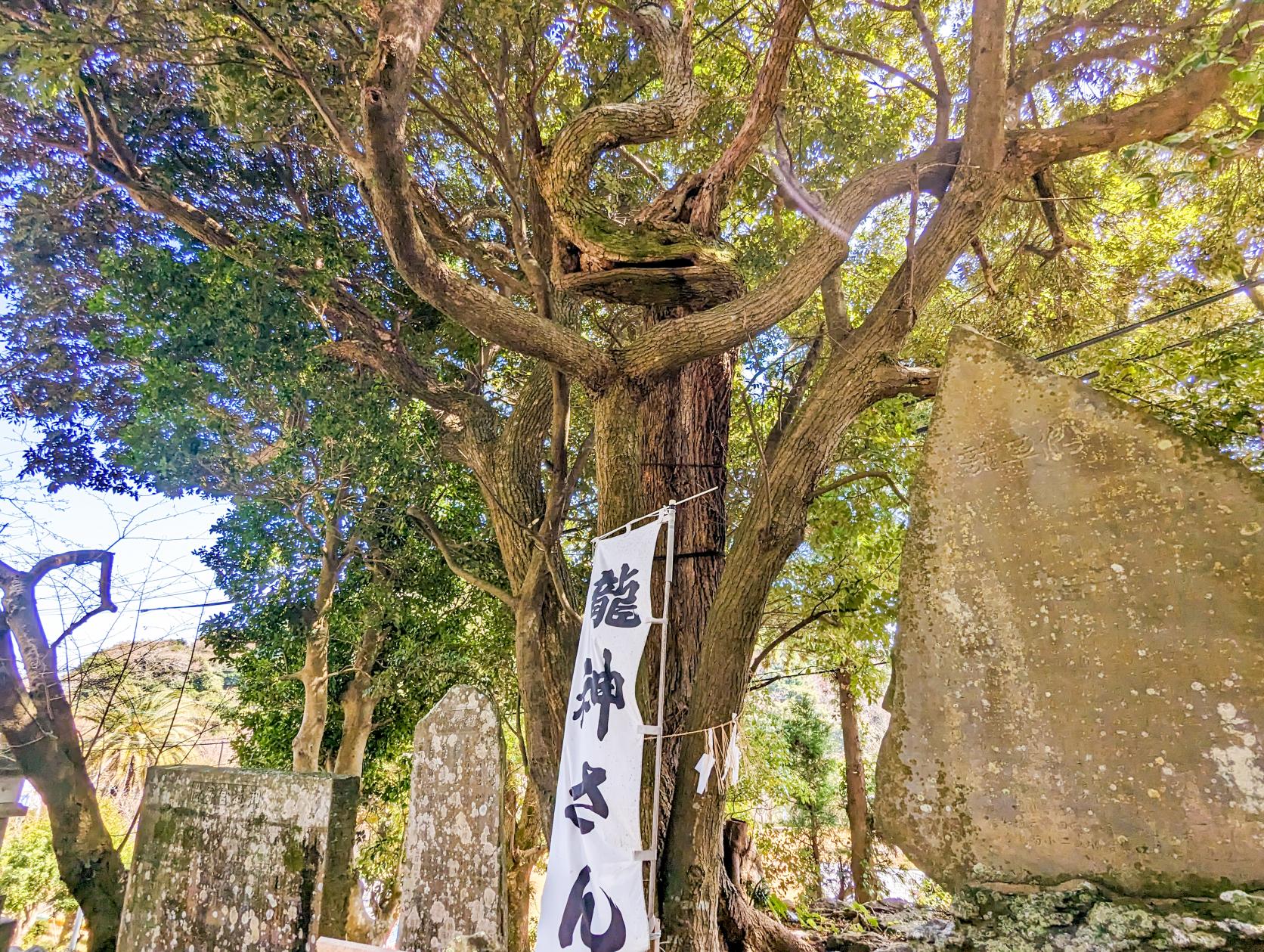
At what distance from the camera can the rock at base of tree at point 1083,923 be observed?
147 centimetres

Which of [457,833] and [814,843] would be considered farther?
[814,843]

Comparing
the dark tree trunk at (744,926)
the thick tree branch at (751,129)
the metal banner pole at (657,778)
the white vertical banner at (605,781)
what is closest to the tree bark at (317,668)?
the white vertical banner at (605,781)

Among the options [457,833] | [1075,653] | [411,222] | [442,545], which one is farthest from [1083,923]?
[442,545]

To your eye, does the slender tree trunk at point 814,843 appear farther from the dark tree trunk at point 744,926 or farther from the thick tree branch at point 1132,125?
the thick tree branch at point 1132,125

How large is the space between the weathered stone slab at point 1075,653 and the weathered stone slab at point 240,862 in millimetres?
2050

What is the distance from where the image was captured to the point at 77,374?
5.68m

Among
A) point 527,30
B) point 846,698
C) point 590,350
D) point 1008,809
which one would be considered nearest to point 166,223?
point 527,30

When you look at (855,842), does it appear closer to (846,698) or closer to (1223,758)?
(846,698)

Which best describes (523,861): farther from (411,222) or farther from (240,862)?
(411,222)

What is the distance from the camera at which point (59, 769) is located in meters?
4.46

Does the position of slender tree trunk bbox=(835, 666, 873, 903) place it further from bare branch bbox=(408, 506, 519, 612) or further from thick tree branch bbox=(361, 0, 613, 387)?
thick tree branch bbox=(361, 0, 613, 387)

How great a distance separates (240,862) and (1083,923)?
294 cm

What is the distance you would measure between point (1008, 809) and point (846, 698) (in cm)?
710

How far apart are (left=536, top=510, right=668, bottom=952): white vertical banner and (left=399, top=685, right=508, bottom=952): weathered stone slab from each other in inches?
14.2
